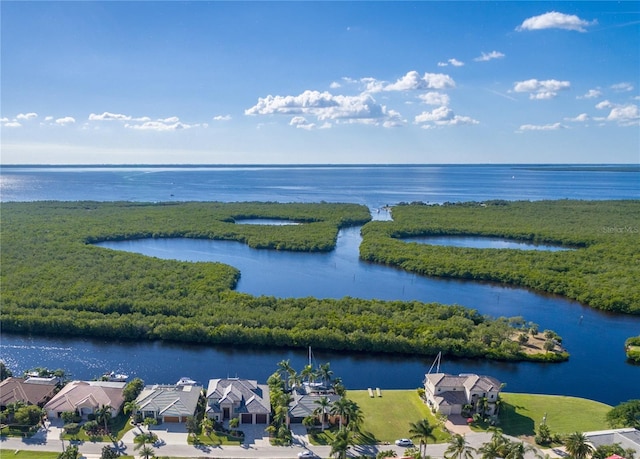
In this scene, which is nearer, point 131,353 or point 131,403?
point 131,403

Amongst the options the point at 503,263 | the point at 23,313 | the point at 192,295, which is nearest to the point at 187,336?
the point at 192,295

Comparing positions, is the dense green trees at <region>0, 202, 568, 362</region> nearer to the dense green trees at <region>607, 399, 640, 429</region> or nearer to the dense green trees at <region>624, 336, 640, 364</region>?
the dense green trees at <region>624, 336, 640, 364</region>

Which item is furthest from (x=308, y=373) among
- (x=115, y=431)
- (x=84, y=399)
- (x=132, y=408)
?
(x=84, y=399)

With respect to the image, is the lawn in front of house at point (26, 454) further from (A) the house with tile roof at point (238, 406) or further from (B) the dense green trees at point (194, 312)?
(B) the dense green trees at point (194, 312)

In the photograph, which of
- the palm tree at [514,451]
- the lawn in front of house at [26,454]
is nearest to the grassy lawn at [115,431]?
the lawn in front of house at [26,454]

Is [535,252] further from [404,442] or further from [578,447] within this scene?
[404,442]

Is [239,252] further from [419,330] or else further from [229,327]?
[419,330]
